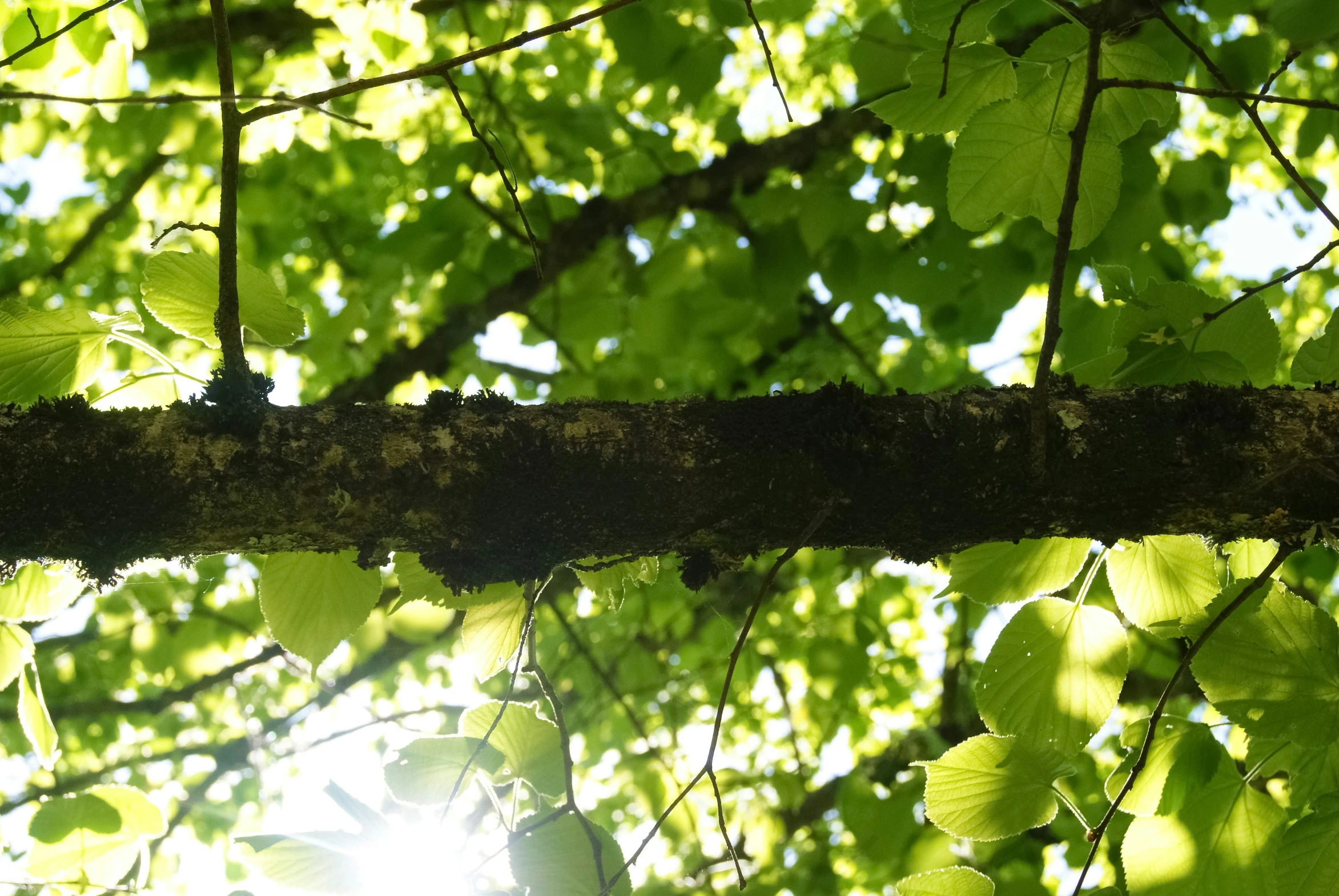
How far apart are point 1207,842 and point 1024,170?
946 millimetres

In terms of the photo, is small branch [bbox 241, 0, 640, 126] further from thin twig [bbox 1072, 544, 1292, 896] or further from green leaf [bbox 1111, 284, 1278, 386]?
thin twig [bbox 1072, 544, 1292, 896]

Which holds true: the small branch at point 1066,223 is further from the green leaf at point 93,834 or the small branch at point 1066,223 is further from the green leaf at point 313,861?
the green leaf at point 93,834

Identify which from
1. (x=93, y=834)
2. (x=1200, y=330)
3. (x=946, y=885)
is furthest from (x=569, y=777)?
(x=1200, y=330)

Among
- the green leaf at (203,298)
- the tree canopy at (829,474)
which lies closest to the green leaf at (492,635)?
the tree canopy at (829,474)

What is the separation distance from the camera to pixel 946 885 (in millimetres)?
1099

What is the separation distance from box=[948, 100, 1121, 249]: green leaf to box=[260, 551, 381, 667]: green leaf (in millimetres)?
975

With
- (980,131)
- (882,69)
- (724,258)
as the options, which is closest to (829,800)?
(724,258)

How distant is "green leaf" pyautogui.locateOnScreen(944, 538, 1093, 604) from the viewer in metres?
1.22

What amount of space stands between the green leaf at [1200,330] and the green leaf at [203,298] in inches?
45.1

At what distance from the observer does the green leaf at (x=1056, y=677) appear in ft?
3.91

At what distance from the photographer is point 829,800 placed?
366 centimetres

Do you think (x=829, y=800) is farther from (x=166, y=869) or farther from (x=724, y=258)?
(x=166, y=869)

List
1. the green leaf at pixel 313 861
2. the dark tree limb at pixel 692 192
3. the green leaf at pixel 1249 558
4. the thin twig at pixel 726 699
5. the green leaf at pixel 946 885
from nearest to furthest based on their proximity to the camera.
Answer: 1. the thin twig at pixel 726 699
2. the green leaf at pixel 313 861
3. the green leaf at pixel 946 885
4. the green leaf at pixel 1249 558
5. the dark tree limb at pixel 692 192

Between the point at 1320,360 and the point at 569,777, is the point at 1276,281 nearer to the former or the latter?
the point at 1320,360
